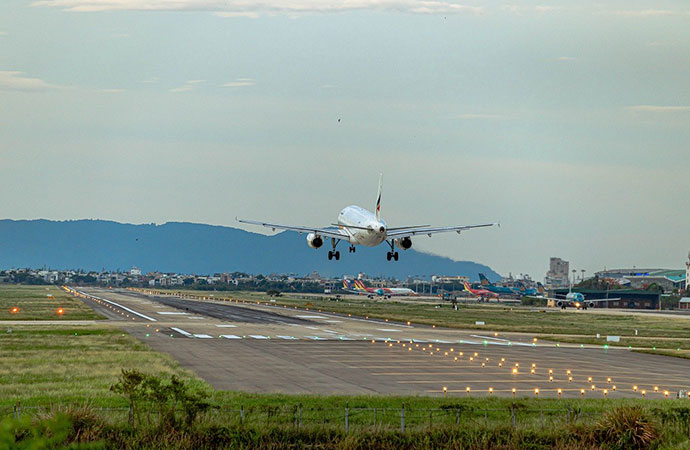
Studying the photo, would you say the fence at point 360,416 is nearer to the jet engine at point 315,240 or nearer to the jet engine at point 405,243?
the jet engine at point 405,243

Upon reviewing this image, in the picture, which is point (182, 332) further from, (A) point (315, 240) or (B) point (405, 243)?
(B) point (405, 243)

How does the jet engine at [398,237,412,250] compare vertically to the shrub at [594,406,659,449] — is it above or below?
above

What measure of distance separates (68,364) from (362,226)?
41.1 meters

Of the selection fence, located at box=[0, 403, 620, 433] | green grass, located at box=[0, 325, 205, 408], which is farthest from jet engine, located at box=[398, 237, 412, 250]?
fence, located at box=[0, 403, 620, 433]

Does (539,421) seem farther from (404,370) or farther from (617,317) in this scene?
(617,317)

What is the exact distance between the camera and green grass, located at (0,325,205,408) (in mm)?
46031

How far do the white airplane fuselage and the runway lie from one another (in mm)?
9935

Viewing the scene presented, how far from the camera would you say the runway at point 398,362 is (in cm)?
5338

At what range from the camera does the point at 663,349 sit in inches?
3393

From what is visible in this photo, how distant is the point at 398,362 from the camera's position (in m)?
66.6

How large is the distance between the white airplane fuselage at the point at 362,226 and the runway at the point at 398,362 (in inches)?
391

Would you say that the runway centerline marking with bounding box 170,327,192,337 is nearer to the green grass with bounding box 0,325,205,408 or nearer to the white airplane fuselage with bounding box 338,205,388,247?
the green grass with bounding box 0,325,205,408

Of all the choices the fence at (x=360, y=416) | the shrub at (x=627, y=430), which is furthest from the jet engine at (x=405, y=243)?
the shrub at (x=627, y=430)

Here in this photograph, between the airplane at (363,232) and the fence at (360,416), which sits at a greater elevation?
the airplane at (363,232)
